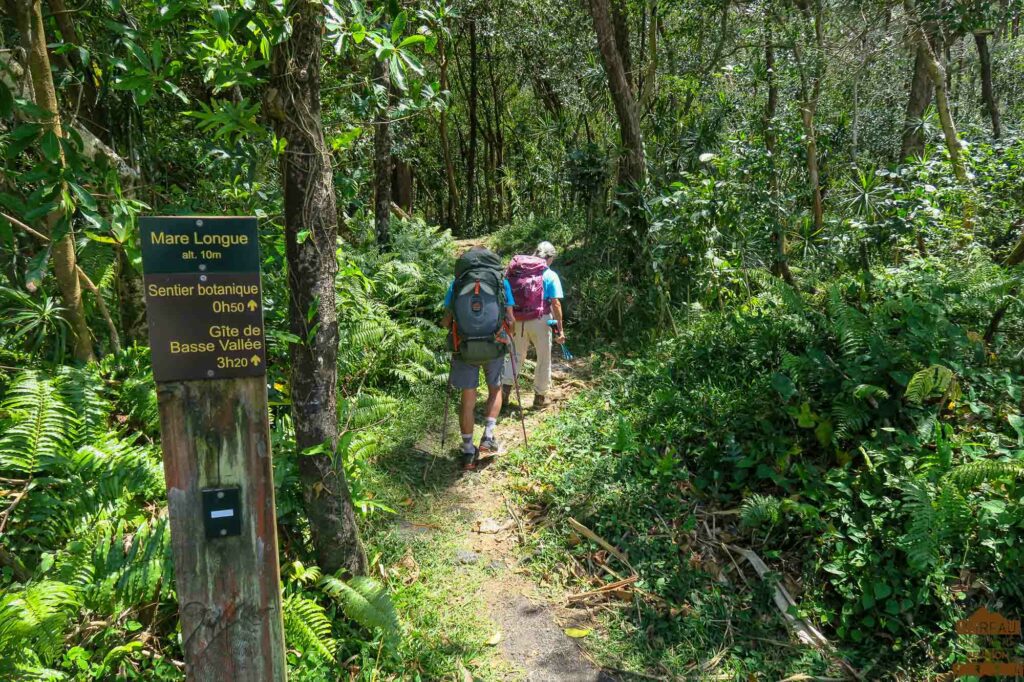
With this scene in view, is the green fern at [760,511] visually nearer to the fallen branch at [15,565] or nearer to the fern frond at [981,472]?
the fern frond at [981,472]

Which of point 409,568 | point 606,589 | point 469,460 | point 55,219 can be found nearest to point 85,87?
point 55,219

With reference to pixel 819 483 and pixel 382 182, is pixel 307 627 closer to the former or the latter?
pixel 819 483

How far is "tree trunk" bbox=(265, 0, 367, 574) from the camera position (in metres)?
3.45

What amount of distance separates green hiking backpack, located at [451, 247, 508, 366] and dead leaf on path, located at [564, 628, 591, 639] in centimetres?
255

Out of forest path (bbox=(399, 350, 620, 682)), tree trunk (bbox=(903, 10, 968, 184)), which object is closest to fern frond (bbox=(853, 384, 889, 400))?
forest path (bbox=(399, 350, 620, 682))

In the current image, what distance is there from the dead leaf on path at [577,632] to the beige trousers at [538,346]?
11.2 ft

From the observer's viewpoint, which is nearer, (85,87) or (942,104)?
(85,87)

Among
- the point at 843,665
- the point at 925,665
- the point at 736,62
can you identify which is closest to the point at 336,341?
the point at 843,665

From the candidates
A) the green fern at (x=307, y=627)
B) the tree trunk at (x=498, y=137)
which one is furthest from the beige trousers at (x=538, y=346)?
the tree trunk at (x=498, y=137)

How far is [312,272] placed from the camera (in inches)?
143

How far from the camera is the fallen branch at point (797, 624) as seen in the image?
381cm

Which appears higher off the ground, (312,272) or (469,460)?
(312,272)

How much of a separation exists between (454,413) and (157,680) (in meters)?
4.28

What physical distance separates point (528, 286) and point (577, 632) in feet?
13.2
